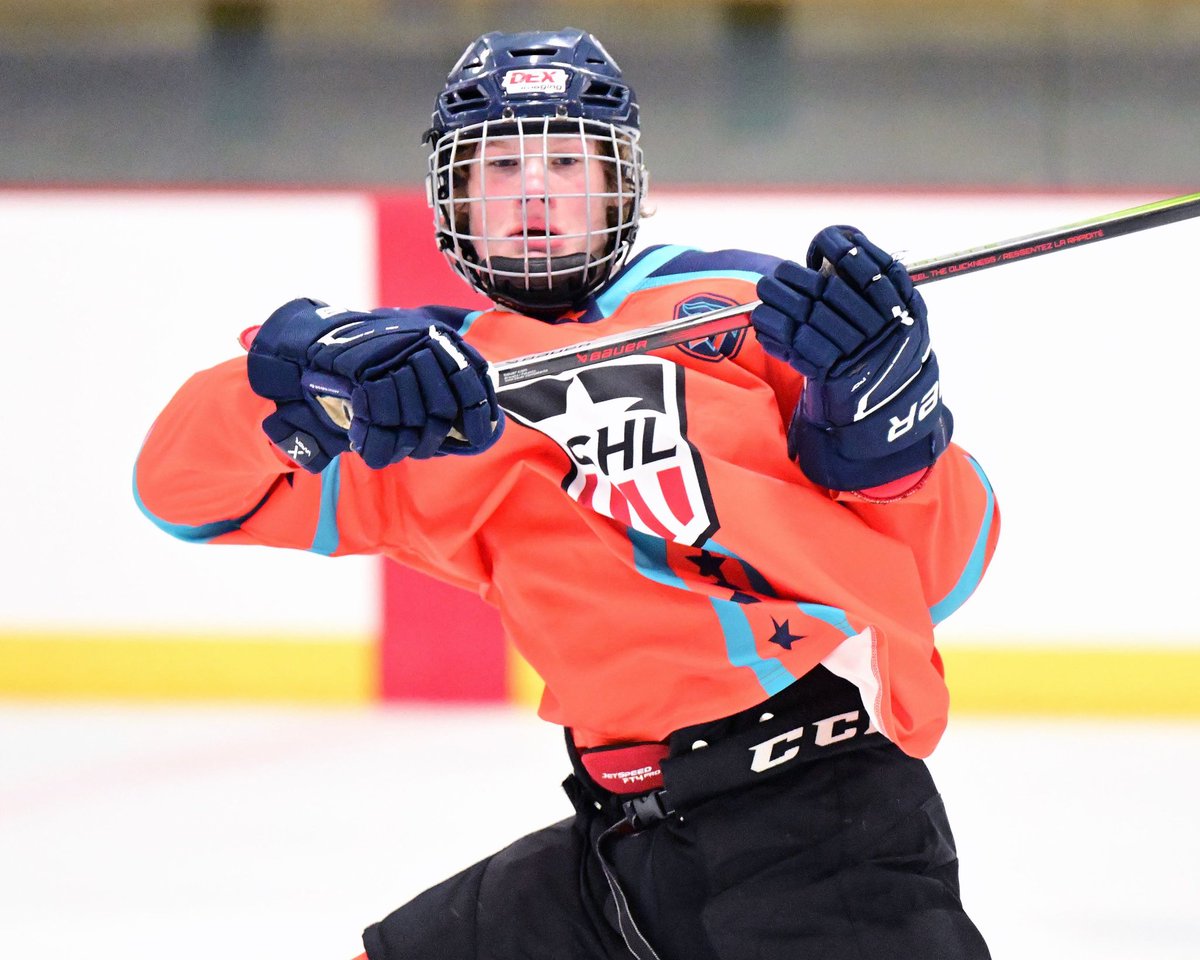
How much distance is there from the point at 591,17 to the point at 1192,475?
2752 mm

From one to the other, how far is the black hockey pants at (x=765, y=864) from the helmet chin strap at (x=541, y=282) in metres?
0.40

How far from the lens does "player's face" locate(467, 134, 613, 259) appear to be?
137 centimetres

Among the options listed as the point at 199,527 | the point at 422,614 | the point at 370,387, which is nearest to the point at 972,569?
the point at 370,387

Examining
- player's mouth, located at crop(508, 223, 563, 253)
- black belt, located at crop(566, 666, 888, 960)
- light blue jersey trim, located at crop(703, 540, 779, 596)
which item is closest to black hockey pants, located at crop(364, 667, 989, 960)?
black belt, located at crop(566, 666, 888, 960)

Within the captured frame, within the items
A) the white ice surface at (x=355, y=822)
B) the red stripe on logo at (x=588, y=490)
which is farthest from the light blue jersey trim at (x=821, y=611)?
the white ice surface at (x=355, y=822)

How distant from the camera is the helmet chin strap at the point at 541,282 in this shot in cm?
138

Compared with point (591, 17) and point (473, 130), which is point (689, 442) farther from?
point (591, 17)

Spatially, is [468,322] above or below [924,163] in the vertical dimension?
below

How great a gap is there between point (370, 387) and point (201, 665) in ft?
8.67

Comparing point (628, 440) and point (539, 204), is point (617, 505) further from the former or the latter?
point (539, 204)

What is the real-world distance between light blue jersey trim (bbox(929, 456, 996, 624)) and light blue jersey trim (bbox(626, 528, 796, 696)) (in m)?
0.15

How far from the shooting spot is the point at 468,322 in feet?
4.62

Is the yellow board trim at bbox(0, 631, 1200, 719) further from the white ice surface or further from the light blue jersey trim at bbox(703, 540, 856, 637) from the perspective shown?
the light blue jersey trim at bbox(703, 540, 856, 637)

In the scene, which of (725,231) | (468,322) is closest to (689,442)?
(468,322)
